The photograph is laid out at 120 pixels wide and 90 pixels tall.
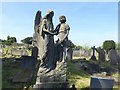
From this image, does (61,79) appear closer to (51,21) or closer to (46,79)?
(46,79)

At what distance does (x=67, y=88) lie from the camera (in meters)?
8.68

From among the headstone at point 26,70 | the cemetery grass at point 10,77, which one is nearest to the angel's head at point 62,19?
the cemetery grass at point 10,77

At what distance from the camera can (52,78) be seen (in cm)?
866

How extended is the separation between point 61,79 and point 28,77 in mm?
2830

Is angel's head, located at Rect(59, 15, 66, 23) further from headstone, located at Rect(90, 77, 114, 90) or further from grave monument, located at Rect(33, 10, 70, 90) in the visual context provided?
headstone, located at Rect(90, 77, 114, 90)

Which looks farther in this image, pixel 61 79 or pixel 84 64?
pixel 84 64

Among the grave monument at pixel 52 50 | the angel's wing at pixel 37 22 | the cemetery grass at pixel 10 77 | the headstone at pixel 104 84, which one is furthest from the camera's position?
the cemetery grass at pixel 10 77

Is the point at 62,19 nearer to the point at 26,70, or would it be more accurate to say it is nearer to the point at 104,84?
the point at 104,84

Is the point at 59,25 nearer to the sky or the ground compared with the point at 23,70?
nearer to the sky

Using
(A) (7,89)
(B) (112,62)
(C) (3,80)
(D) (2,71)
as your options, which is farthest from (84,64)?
(A) (7,89)

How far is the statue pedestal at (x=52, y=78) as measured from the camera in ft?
27.6

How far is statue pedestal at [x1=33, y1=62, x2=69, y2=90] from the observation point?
8422 mm

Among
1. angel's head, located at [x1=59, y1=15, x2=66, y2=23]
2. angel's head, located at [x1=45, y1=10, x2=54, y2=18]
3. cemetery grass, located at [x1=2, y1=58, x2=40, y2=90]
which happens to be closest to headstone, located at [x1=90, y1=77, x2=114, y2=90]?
angel's head, located at [x1=59, y1=15, x2=66, y2=23]

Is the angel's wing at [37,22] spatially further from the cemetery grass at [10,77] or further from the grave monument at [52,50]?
the cemetery grass at [10,77]
